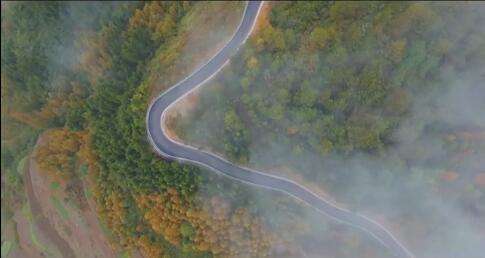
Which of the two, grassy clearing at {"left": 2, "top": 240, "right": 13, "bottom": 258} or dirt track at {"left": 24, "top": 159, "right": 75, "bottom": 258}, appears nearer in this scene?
dirt track at {"left": 24, "top": 159, "right": 75, "bottom": 258}

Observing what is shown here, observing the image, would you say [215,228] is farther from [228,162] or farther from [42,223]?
[42,223]

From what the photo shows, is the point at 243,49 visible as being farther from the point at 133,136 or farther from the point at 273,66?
the point at 133,136

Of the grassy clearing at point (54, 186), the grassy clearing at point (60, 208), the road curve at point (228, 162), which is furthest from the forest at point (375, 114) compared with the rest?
the grassy clearing at point (60, 208)

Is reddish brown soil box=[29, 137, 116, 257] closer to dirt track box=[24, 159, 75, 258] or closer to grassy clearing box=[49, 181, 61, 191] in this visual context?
dirt track box=[24, 159, 75, 258]

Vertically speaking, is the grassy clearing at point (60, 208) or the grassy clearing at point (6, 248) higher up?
the grassy clearing at point (60, 208)

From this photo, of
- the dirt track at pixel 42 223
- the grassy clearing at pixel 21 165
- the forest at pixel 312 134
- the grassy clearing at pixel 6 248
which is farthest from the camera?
the grassy clearing at pixel 21 165

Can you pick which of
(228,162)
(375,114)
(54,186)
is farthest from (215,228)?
(54,186)

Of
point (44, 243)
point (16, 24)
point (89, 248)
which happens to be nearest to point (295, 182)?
point (89, 248)

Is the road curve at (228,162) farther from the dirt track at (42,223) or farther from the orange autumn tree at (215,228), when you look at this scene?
the dirt track at (42,223)

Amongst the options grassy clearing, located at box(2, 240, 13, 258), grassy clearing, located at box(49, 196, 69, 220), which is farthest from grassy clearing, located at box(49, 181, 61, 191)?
grassy clearing, located at box(2, 240, 13, 258)
